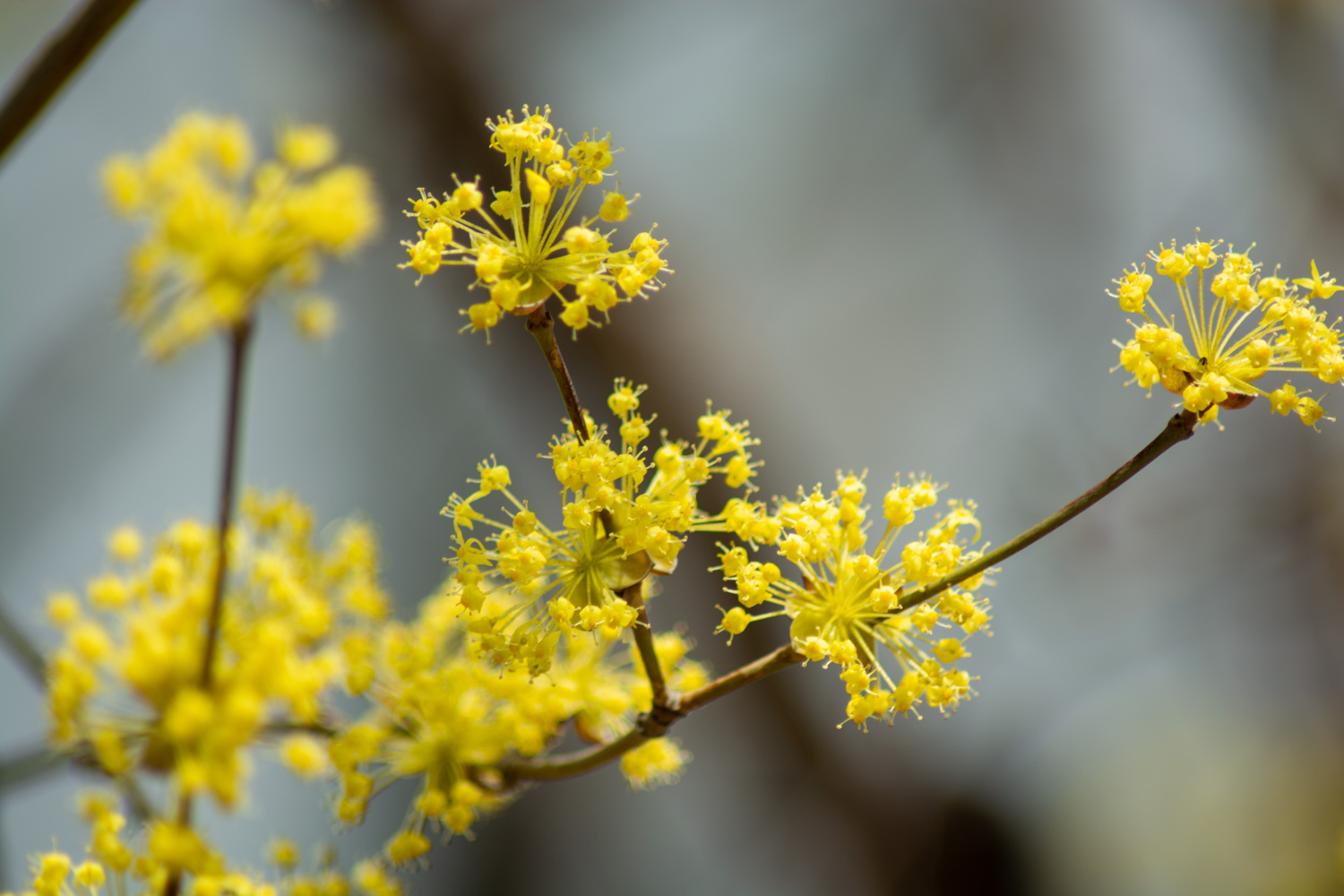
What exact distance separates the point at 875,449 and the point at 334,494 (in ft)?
4.07

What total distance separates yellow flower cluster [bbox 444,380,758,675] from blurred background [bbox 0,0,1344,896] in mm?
1217

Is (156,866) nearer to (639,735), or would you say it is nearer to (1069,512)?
(639,735)

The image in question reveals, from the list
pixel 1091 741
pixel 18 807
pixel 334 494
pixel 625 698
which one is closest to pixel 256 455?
pixel 334 494

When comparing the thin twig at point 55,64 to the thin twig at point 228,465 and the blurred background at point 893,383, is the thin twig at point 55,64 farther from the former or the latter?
the blurred background at point 893,383

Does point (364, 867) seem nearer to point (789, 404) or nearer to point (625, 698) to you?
point (625, 698)

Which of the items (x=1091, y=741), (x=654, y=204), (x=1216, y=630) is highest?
(x=654, y=204)

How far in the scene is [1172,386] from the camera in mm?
397

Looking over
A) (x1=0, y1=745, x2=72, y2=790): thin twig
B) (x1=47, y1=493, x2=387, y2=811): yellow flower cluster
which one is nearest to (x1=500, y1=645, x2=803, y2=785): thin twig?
(x1=47, y1=493, x2=387, y2=811): yellow flower cluster

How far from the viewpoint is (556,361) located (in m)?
0.35

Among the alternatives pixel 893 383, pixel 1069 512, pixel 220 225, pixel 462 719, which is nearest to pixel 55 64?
pixel 220 225

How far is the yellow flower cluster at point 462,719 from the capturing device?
1.55ft

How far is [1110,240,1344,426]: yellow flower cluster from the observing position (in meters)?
0.38

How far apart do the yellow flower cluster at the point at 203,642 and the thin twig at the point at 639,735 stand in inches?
4.8

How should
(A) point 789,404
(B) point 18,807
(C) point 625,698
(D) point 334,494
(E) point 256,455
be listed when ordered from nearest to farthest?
(C) point 625,698 < (B) point 18,807 < (E) point 256,455 < (D) point 334,494 < (A) point 789,404
